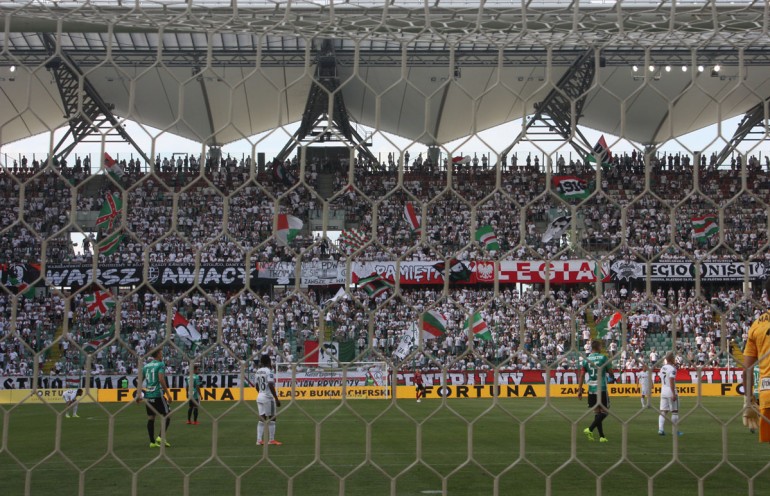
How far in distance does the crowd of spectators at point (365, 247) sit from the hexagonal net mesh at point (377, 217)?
5 centimetres

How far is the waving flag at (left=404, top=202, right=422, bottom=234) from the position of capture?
4223mm

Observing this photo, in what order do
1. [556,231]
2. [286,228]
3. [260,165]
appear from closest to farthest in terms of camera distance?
[286,228], [260,165], [556,231]

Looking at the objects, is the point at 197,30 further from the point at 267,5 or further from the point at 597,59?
the point at 597,59

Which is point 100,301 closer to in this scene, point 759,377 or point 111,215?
point 111,215

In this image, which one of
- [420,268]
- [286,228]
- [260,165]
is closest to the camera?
[286,228]

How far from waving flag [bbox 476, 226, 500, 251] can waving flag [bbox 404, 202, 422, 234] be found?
314 millimetres

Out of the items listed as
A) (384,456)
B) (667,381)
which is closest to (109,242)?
(384,456)

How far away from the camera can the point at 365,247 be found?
314 cm

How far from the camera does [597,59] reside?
325 centimetres

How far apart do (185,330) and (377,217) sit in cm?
124

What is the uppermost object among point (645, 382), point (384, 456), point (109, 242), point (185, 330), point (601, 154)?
point (601, 154)

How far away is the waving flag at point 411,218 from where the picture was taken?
13.9ft

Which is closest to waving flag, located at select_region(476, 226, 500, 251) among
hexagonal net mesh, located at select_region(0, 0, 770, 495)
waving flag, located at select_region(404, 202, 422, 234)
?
hexagonal net mesh, located at select_region(0, 0, 770, 495)

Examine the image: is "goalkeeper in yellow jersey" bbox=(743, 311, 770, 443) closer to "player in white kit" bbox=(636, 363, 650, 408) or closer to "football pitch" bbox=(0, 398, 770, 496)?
"football pitch" bbox=(0, 398, 770, 496)
